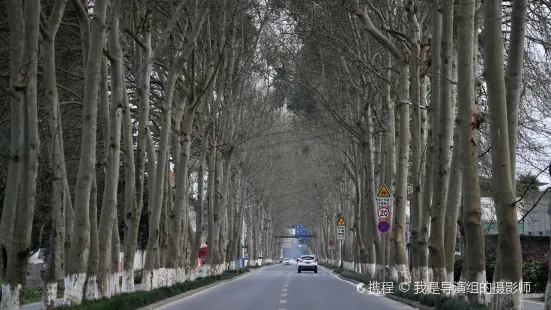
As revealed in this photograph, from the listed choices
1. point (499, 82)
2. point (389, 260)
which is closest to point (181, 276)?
point (389, 260)

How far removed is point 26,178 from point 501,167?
25.9ft

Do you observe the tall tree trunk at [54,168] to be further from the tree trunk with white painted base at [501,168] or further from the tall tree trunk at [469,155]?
the tree trunk with white painted base at [501,168]

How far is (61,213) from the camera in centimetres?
1664

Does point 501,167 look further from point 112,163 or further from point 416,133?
point 416,133

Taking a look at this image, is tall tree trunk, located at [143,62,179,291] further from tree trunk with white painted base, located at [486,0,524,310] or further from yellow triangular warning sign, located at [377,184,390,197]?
tree trunk with white painted base, located at [486,0,524,310]

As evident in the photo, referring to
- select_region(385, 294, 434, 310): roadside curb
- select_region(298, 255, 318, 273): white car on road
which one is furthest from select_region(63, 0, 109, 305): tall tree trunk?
select_region(298, 255, 318, 273): white car on road

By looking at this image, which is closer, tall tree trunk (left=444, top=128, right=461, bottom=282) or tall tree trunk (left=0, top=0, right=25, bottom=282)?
tall tree trunk (left=0, top=0, right=25, bottom=282)

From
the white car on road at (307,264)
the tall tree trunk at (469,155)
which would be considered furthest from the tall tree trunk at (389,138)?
the white car on road at (307,264)

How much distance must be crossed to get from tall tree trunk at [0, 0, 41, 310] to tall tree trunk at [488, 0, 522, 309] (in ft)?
25.2

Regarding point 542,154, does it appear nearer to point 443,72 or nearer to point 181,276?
point 443,72

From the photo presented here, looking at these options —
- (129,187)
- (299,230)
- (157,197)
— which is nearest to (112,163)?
(129,187)

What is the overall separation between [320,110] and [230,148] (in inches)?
208

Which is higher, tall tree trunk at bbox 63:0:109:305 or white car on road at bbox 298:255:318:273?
tall tree trunk at bbox 63:0:109:305

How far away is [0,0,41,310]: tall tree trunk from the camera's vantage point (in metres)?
14.3
